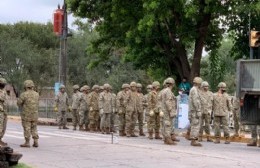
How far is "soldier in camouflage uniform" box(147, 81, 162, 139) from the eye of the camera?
2123 cm

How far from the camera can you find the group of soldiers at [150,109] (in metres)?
18.2

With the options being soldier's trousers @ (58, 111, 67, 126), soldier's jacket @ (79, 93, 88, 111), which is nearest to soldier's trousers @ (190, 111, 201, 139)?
soldier's jacket @ (79, 93, 88, 111)

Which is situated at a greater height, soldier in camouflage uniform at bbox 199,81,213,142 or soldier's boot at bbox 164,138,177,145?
soldier in camouflage uniform at bbox 199,81,213,142

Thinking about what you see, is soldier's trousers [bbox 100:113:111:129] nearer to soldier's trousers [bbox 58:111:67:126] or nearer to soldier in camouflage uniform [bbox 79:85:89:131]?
soldier in camouflage uniform [bbox 79:85:89:131]

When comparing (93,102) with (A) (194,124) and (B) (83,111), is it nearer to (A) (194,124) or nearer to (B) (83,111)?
(B) (83,111)

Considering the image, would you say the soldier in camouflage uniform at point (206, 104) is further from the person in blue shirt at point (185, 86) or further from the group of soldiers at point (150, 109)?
the person in blue shirt at point (185, 86)

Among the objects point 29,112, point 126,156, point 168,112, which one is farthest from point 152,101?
point 126,156

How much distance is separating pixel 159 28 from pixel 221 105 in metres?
9.60

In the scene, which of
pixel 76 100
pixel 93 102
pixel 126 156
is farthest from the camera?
pixel 76 100

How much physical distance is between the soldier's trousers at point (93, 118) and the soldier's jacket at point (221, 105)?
610cm

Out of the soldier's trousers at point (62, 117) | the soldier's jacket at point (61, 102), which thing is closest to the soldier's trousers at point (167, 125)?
the soldier's jacket at point (61, 102)

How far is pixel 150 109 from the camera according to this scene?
21.8m

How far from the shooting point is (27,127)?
16547 millimetres

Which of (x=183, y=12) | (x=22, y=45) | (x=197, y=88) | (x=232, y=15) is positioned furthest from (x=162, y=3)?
(x=22, y=45)
